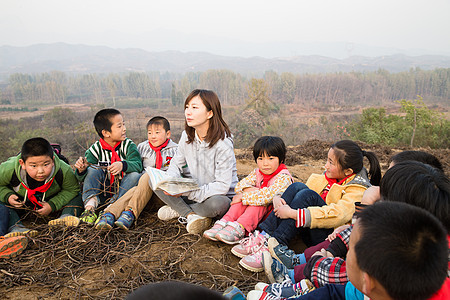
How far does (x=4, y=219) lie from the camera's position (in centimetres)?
284

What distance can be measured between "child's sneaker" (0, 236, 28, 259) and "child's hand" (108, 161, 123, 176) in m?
0.98

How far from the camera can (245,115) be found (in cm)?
1814

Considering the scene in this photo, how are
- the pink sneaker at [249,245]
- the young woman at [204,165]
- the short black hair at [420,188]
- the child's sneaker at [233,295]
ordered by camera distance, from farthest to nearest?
the young woman at [204,165] < the pink sneaker at [249,245] < the child's sneaker at [233,295] < the short black hair at [420,188]

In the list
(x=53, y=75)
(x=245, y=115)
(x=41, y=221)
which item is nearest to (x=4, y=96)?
(x=53, y=75)

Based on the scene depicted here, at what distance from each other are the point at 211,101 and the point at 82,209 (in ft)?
6.40

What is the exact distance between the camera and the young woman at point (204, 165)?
9.55ft

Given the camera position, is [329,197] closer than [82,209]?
Yes

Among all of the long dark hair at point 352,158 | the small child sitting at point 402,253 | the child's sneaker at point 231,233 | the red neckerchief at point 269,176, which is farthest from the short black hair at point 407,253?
the red neckerchief at point 269,176

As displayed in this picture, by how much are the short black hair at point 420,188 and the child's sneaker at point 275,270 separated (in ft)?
2.96

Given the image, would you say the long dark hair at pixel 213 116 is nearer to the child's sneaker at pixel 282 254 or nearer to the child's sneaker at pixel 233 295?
the child's sneaker at pixel 282 254

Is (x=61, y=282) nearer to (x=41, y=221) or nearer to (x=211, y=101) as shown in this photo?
(x=41, y=221)

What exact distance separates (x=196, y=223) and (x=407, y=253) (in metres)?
2.10

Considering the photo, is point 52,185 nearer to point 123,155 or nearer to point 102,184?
point 102,184

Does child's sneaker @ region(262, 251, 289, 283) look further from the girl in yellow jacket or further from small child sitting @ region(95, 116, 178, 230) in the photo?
small child sitting @ region(95, 116, 178, 230)
